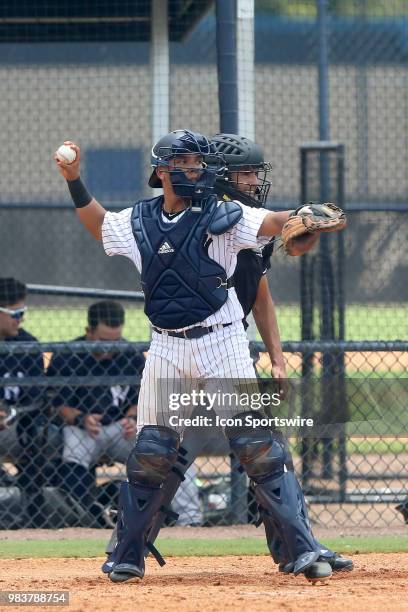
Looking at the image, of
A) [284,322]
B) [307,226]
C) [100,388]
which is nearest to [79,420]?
[100,388]

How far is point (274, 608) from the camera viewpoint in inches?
149

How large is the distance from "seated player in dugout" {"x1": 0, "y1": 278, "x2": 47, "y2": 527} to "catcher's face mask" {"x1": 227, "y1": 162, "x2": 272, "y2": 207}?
1851 mm

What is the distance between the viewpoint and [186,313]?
426cm

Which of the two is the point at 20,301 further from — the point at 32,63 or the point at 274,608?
the point at 32,63

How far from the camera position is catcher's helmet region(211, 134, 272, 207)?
4.82 m

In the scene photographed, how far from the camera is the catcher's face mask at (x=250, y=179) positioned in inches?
190

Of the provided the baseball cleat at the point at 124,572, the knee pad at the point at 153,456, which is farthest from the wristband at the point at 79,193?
the baseball cleat at the point at 124,572

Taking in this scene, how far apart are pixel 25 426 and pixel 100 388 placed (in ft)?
1.65

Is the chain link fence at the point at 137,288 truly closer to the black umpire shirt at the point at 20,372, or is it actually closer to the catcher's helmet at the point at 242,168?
the black umpire shirt at the point at 20,372

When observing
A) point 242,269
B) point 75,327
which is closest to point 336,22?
point 75,327

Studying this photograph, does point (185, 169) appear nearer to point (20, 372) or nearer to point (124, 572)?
point (124, 572)

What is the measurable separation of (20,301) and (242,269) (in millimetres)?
2442

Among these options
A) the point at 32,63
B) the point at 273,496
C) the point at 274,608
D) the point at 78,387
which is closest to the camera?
the point at 274,608

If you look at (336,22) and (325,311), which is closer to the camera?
(325,311)
